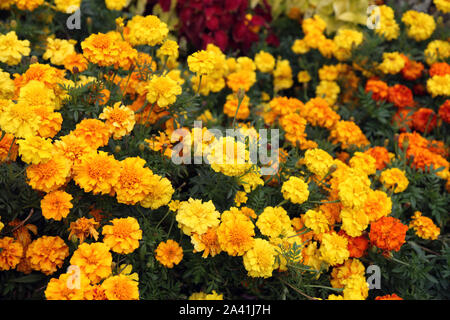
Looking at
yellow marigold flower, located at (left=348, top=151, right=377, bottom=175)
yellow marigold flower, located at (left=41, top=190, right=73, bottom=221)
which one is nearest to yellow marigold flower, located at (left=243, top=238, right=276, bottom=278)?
yellow marigold flower, located at (left=41, top=190, right=73, bottom=221)

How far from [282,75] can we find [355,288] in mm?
1917

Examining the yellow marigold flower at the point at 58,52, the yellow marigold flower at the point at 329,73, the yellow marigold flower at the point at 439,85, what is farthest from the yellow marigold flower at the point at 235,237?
the yellow marigold flower at the point at 439,85

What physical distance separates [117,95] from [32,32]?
972mm

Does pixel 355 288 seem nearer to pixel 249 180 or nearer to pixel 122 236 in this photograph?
pixel 249 180

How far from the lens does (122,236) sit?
1620mm

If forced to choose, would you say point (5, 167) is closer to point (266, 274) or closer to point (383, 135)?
point (266, 274)

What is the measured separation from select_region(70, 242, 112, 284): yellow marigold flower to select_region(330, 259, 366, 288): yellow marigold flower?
1025 mm

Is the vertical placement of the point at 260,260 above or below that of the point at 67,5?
below

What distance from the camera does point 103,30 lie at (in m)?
3.01

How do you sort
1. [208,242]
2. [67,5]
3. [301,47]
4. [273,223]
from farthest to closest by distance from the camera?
1. [301,47]
2. [67,5]
3. [273,223]
4. [208,242]

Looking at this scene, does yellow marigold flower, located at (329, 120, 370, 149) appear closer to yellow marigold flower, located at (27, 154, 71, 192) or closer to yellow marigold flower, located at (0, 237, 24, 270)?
yellow marigold flower, located at (27, 154, 71, 192)

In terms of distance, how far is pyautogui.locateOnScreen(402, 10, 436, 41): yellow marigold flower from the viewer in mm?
3156

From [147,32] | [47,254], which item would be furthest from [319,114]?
[47,254]

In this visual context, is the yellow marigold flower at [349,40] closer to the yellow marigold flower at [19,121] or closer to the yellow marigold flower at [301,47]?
the yellow marigold flower at [301,47]
